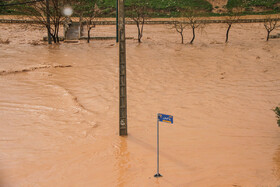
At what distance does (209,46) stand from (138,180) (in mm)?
17289

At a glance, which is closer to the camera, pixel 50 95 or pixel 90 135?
pixel 90 135

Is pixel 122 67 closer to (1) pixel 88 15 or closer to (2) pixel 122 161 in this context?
(2) pixel 122 161

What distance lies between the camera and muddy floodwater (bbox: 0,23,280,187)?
6.50 m

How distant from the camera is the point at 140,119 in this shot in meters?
9.52

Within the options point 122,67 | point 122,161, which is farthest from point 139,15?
point 122,161

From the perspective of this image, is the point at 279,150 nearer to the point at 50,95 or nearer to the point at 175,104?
the point at 175,104

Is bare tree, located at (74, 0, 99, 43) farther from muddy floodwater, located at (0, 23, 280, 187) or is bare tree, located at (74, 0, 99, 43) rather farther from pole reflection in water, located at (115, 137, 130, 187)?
pole reflection in water, located at (115, 137, 130, 187)

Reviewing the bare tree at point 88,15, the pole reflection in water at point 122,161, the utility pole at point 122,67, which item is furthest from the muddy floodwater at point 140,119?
the bare tree at point 88,15

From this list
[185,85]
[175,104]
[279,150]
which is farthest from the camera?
[185,85]

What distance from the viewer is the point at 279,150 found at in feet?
24.3

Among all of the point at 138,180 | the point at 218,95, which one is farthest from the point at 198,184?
the point at 218,95

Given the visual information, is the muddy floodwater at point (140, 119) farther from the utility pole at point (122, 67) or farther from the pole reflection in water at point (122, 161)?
the utility pole at point (122, 67)

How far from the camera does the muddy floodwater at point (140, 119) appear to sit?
256 inches

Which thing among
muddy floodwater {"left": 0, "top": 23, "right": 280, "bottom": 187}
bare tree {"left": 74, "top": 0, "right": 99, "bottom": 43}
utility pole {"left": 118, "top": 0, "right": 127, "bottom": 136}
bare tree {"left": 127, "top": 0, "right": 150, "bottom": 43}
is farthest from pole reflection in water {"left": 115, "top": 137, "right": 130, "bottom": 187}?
bare tree {"left": 127, "top": 0, "right": 150, "bottom": 43}
